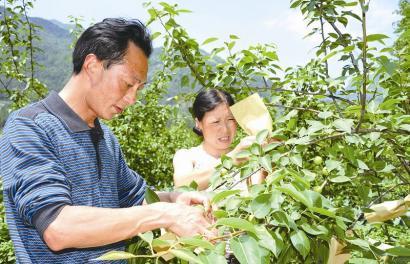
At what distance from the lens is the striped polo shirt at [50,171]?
3.58 feet

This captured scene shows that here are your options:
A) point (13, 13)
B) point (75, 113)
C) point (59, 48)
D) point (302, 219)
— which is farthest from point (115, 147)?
point (59, 48)

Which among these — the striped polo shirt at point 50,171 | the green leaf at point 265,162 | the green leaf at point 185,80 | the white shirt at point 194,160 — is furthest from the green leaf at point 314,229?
the green leaf at point 185,80

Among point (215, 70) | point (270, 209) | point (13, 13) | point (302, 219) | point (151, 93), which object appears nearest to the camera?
point (270, 209)

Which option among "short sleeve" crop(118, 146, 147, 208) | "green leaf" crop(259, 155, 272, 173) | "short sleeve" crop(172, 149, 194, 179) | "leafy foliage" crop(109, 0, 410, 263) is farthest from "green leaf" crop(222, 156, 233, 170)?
"short sleeve" crop(172, 149, 194, 179)

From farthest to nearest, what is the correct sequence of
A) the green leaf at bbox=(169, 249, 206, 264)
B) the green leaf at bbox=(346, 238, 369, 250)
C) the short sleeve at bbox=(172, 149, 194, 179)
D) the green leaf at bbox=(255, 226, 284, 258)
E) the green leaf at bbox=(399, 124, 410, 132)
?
the short sleeve at bbox=(172, 149, 194, 179) → the green leaf at bbox=(399, 124, 410, 132) → the green leaf at bbox=(346, 238, 369, 250) → the green leaf at bbox=(255, 226, 284, 258) → the green leaf at bbox=(169, 249, 206, 264)

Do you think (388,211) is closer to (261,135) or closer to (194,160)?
(261,135)

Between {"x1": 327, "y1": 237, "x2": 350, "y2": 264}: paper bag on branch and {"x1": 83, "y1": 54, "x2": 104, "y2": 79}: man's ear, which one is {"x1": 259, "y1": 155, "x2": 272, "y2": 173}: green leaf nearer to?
{"x1": 327, "y1": 237, "x2": 350, "y2": 264}: paper bag on branch

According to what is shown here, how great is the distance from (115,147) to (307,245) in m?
1.01

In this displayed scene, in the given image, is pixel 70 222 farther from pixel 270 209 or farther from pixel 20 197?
pixel 270 209

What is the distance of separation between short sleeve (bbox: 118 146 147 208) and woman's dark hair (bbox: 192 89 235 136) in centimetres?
87

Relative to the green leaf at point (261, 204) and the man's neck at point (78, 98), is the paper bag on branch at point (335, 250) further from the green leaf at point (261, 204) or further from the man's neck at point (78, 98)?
the man's neck at point (78, 98)

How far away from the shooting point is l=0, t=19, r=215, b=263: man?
1.06m

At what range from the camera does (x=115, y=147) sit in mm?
1737

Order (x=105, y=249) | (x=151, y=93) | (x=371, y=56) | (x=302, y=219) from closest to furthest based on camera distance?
(x=302, y=219) → (x=371, y=56) → (x=105, y=249) → (x=151, y=93)
